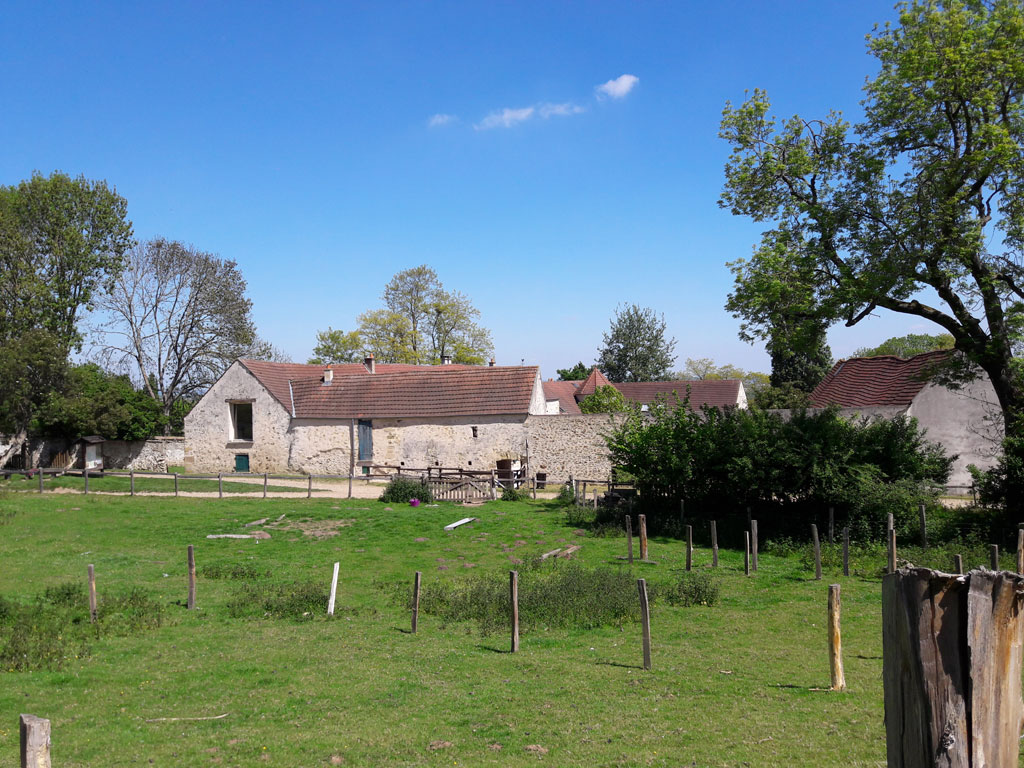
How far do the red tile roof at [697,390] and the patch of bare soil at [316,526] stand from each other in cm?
3331

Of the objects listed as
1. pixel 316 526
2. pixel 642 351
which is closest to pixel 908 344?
pixel 642 351

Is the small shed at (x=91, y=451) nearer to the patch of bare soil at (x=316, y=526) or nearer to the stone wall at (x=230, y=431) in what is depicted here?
the stone wall at (x=230, y=431)

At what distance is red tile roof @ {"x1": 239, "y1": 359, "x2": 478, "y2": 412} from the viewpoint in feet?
133

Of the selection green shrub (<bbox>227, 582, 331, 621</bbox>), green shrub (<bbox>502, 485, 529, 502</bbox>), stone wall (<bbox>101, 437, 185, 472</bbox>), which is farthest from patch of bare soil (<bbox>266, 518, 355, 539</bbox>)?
stone wall (<bbox>101, 437, 185, 472</bbox>)

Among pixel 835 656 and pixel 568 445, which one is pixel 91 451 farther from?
pixel 835 656

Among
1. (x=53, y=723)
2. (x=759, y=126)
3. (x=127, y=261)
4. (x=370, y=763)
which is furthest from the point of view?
(x=127, y=261)

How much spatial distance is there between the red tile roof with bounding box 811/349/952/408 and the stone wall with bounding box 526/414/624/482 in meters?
10.5

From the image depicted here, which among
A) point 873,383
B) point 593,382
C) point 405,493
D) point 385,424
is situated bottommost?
point 405,493

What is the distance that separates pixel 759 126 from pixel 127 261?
3934 cm

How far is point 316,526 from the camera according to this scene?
79.4 feet

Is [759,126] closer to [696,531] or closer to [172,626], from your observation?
[696,531]

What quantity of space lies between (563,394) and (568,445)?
26.0 m

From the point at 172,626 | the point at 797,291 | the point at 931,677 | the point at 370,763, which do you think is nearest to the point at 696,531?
the point at 797,291

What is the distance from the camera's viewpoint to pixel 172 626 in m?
13.5
